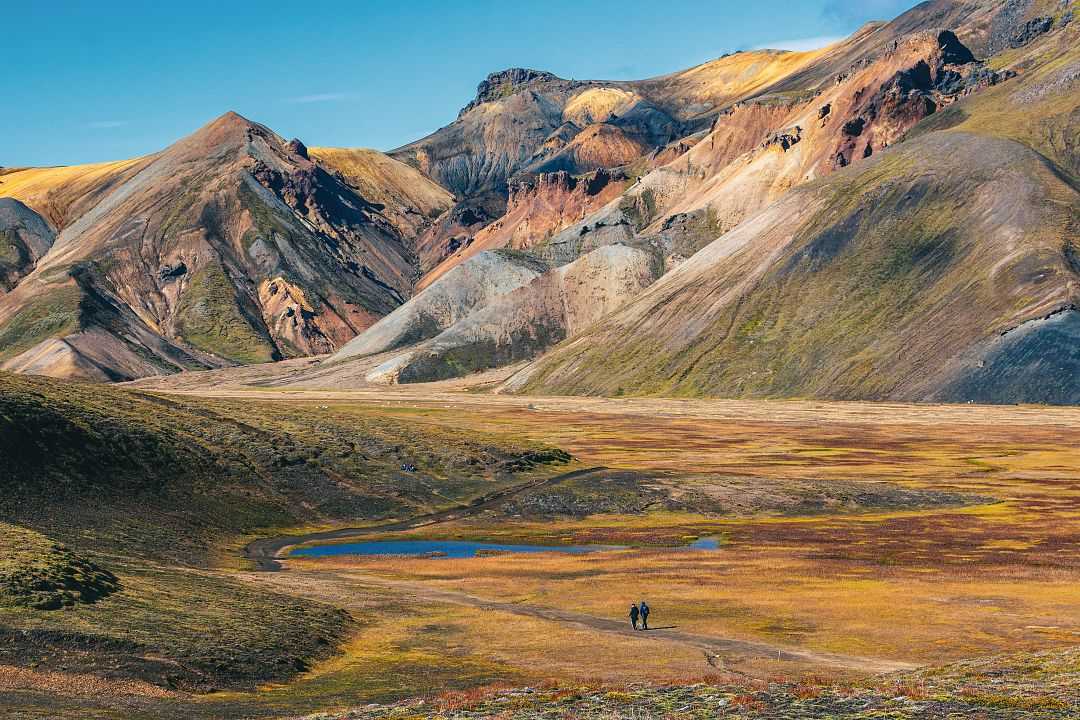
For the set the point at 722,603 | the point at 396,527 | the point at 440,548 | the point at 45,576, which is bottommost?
the point at 440,548

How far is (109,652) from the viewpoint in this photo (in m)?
49.3

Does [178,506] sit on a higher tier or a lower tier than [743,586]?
higher

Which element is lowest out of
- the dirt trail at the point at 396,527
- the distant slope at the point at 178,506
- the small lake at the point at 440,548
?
the small lake at the point at 440,548

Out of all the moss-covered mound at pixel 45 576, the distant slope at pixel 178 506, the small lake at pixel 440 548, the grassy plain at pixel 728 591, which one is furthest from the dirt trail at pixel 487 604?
the moss-covered mound at pixel 45 576

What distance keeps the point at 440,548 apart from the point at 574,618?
121ft

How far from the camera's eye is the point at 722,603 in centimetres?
6762

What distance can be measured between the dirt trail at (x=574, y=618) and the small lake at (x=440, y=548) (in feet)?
43.5

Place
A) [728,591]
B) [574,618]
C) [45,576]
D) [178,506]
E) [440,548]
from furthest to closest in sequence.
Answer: [178,506] → [440,548] → [728,591] → [574,618] → [45,576]

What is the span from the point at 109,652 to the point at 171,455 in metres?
66.0

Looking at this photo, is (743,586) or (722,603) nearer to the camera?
(722,603)

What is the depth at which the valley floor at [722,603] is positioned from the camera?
40375mm

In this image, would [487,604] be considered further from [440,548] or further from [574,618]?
[440,548]

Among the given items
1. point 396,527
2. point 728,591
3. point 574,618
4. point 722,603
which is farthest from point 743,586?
point 396,527

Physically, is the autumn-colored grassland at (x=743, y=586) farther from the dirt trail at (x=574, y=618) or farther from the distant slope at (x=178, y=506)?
the distant slope at (x=178, y=506)
